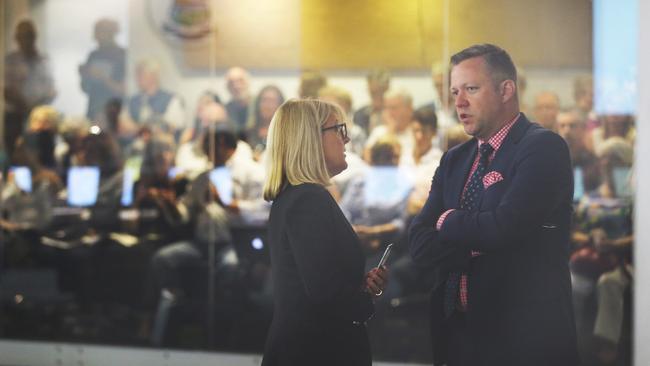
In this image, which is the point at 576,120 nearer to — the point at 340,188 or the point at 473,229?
the point at 340,188

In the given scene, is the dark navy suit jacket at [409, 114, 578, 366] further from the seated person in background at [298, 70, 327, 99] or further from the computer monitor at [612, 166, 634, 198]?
the seated person in background at [298, 70, 327, 99]

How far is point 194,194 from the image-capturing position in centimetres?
773

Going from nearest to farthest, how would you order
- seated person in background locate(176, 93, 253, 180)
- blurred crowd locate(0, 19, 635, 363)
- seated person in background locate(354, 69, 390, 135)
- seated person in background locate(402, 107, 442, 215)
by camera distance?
blurred crowd locate(0, 19, 635, 363) → seated person in background locate(402, 107, 442, 215) → seated person in background locate(354, 69, 390, 135) → seated person in background locate(176, 93, 253, 180)

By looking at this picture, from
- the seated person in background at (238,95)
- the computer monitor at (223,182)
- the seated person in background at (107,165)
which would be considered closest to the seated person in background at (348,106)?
the seated person in background at (238,95)

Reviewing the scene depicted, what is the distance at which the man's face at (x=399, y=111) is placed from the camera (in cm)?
724

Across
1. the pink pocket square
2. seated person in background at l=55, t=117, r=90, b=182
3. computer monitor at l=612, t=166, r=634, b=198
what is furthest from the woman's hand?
seated person in background at l=55, t=117, r=90, b=182

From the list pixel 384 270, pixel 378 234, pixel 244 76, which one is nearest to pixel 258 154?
pixel 244 76

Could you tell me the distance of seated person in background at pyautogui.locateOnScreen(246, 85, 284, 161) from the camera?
24.8ft

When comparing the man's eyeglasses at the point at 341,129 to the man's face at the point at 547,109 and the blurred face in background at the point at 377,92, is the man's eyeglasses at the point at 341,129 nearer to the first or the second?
the man's face at the point at 547,109

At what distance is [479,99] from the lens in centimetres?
394

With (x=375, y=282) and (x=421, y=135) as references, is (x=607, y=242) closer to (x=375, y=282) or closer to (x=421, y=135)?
(x=421, y=135)

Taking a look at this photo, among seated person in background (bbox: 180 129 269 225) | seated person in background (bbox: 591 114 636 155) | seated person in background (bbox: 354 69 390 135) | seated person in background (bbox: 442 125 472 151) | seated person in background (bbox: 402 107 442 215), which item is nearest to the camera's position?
seated person in background (bbox: 591 114 636 155)

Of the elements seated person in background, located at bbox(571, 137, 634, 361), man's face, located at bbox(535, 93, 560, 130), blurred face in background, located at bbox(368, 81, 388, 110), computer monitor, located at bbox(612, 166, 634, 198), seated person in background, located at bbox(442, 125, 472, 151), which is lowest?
seated person in background, located at bbox(571, 137, 634, 361)

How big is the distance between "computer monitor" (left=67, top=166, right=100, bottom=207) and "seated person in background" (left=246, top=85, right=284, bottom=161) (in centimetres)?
127
